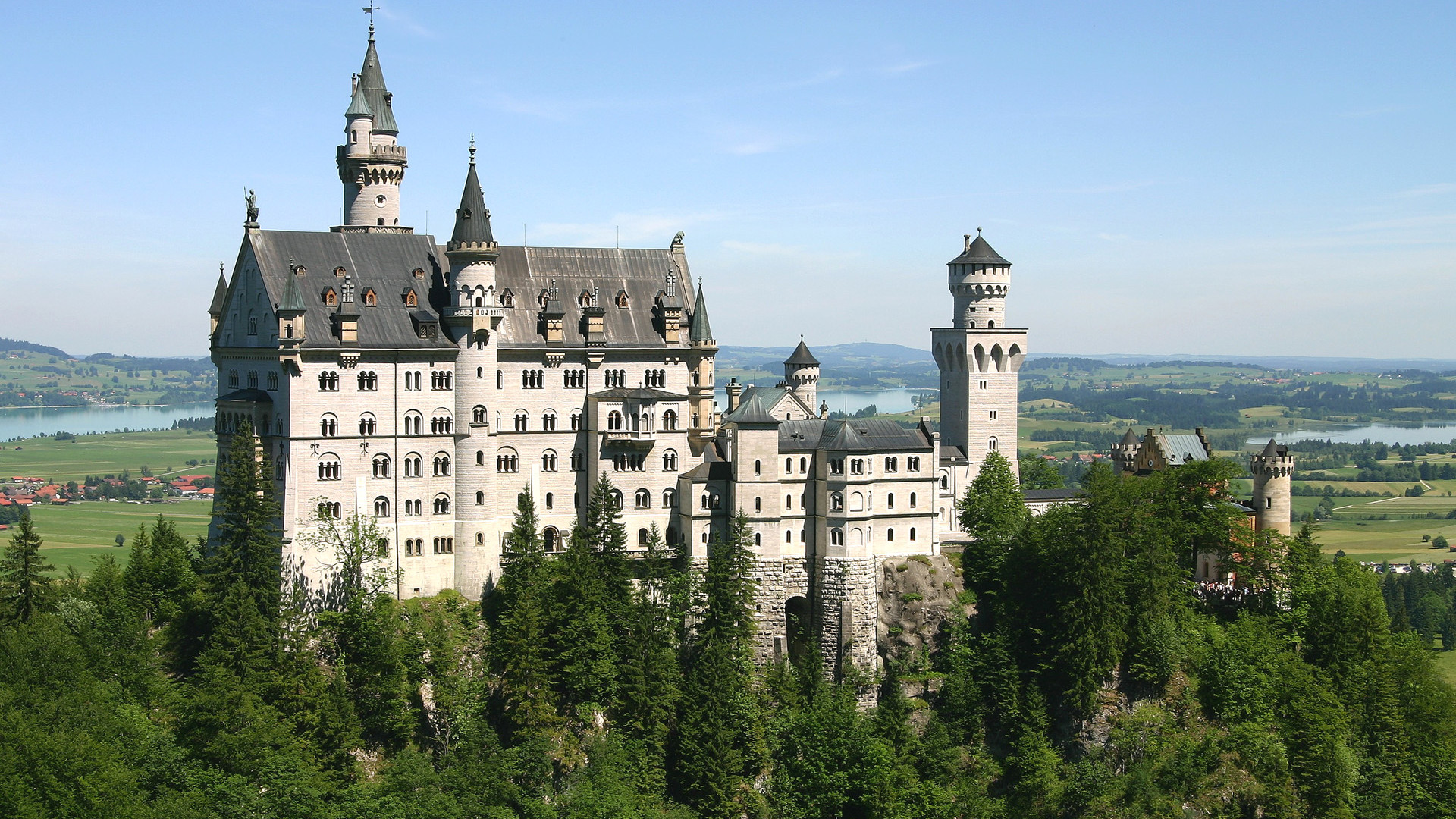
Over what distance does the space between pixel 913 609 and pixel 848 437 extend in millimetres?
11038

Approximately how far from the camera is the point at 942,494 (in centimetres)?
9556

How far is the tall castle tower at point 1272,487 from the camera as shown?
9325 centimetres

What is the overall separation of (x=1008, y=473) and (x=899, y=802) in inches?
978

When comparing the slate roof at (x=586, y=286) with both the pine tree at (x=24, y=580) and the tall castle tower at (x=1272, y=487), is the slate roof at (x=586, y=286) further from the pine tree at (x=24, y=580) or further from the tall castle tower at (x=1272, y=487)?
the tall castle tower at (x=1272, y=487)

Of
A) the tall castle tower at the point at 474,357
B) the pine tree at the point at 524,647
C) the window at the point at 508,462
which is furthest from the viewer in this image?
the window at the point at 508,462

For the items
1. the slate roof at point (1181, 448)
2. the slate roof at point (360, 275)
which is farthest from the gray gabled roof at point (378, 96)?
the slate roof at point (1181, 448)

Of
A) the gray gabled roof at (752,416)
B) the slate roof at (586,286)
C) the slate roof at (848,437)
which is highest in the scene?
the slate roof at (586,286)

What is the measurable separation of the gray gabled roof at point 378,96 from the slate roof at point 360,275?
8.90m

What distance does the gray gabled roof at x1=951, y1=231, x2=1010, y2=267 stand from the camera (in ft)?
322

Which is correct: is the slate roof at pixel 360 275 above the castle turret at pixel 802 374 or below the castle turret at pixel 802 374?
above

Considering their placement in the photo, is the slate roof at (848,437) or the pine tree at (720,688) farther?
the slate roof at (848,437)

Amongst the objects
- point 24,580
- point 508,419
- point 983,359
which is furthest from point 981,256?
point 24,580

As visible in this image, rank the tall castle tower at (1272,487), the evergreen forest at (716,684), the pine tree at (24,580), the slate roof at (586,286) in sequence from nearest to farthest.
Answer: the evergreen forest at (716,684) < the pine tree at (24,580) < the slate roof at (586,286) < the tall castle tower at (1272,487)

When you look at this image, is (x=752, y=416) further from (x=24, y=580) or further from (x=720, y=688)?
(x=24, y=580)
